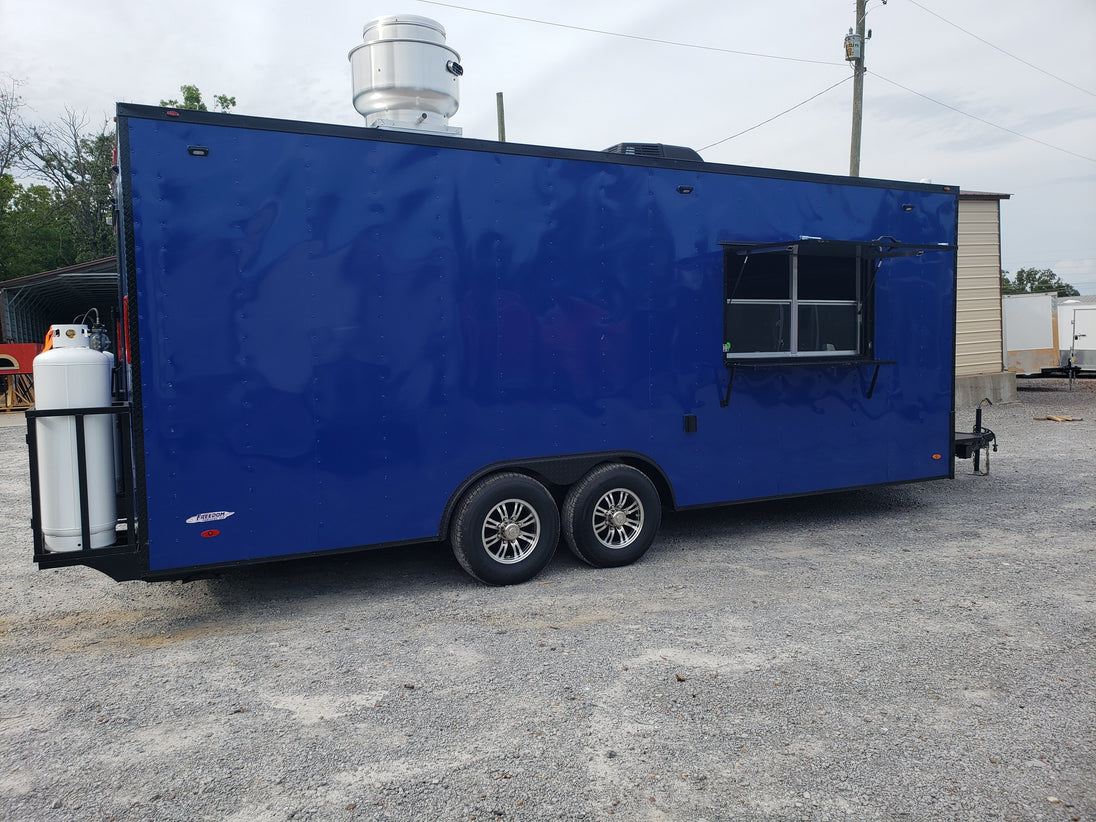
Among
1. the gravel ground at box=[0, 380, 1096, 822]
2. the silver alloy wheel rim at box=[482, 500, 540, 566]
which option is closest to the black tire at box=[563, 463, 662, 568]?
the gravel ground at box=[0, 380, 1096, 822]

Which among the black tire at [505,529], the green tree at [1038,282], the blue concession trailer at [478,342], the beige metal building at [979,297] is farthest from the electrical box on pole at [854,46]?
the green tree at [1038,282]

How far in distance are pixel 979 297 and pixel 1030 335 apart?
6.06 meters

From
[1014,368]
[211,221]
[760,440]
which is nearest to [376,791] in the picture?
[211,221]

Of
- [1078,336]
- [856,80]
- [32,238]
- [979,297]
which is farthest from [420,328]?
[32,238]

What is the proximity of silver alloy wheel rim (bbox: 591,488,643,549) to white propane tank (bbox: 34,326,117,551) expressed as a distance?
331cm

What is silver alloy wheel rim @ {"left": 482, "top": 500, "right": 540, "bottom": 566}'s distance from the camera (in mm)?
5605

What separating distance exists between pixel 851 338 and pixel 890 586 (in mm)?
2460

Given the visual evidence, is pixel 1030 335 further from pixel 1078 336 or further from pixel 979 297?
pixel 979 297

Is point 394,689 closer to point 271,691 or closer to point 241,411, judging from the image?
point 271,691

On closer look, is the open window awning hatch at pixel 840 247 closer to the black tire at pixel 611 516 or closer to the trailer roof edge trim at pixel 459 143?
the trailer roof edge trim at pixel 459 143

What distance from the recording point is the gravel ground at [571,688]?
10.2ft

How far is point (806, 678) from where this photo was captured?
409 cm

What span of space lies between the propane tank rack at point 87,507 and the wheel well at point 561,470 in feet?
6.40

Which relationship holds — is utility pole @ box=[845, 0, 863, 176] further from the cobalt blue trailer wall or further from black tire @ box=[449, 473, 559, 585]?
black tire @ box=[449, 473, 559, 585]
